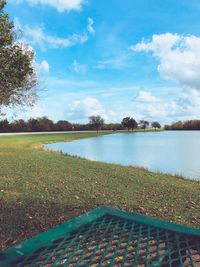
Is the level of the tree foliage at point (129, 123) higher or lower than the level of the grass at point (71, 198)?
higher

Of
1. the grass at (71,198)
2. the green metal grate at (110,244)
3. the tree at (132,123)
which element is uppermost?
the tree at (132,123)

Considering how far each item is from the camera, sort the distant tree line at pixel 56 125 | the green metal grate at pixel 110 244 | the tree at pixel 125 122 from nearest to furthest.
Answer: the green metal grate at pixel 110 244 → the distant tree line at pixel 56 125 → the tree at pixel 125 122

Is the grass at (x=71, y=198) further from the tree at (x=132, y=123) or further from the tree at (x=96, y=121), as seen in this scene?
the tree at (x=132, y=123)

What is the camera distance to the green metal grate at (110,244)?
2023mm

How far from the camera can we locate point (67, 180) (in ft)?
33.6

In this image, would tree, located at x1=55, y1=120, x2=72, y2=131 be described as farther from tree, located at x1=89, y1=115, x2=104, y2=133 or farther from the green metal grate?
the green metal grate

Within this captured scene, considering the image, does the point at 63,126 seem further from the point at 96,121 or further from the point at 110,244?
the point at 110,244

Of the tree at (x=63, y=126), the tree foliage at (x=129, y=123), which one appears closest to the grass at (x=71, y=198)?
the tree at (x=63, y=126)

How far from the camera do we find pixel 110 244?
225cm

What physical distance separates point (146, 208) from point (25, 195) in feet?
11.3

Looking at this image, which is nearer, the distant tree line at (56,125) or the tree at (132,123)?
the distant tree line at (56,125)

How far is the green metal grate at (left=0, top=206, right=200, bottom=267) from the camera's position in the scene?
6.64 ft

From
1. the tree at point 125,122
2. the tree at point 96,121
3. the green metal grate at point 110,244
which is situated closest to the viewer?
the green metal grate at point 110,244

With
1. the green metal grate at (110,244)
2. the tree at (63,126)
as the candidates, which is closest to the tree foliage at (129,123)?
the tree at (63,126)
